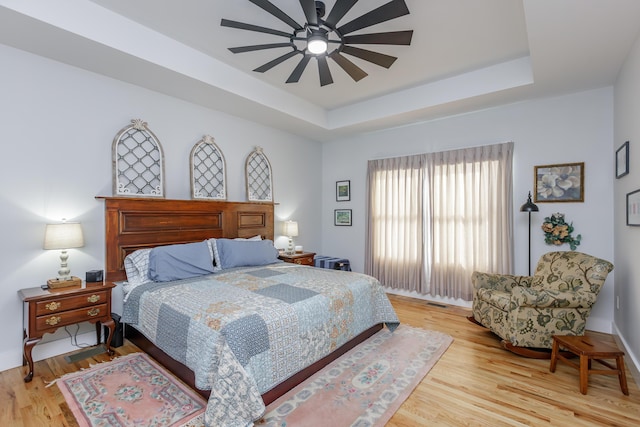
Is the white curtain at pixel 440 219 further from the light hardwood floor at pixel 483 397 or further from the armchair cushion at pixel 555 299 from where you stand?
the light hardwood floor at pixel 483 397

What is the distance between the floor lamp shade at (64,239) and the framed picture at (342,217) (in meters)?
3.95

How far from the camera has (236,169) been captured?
4.56 metres

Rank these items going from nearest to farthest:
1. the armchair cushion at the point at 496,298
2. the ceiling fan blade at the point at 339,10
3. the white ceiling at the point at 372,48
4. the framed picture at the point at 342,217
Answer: the ceiling fan blade at the point at 339,10
the white ceiling at the point at 372,48
the armchair cushion at the point at 496,298
the framed picture at the point at 342,217

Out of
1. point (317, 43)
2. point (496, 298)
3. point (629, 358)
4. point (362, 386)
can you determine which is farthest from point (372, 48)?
point (629, 358)

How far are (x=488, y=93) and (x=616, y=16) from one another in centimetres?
148

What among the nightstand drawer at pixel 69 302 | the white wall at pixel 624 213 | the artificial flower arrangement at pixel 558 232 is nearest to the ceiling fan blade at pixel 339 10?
the white wall at pixel 624 213

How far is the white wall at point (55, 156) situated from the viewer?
2738 mm

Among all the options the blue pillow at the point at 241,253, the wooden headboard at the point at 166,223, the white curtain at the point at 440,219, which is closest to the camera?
the wooden headboard at the point at 166,223

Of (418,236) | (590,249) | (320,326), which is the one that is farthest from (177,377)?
(590,249)

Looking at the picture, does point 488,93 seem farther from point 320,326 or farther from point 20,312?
point 20,312

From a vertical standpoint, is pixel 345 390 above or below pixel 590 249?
below

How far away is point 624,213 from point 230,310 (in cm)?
372

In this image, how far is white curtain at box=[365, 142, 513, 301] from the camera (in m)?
4.17

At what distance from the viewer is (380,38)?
2393mm
